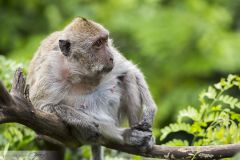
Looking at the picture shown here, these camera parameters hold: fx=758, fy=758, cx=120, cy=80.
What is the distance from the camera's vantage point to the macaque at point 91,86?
6438 millimetres

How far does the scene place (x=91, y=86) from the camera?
6816mm

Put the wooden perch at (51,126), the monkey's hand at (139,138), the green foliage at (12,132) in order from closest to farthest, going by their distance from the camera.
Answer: the wooden perch at (51,126) < the monkey's hand at (139,138) < the green foliage at (12,132)

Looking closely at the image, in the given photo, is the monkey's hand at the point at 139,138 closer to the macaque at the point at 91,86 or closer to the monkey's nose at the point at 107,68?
the macaque at the point at 91,86

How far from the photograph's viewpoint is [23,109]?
17.9 ft

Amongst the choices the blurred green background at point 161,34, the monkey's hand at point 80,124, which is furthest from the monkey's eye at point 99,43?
the blurred green background at point 161,34

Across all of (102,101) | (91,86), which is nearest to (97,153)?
(102,101)

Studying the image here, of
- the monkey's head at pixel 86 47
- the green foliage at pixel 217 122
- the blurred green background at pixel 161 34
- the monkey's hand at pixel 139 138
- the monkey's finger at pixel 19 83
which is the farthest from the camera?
the blurred green background at pixel 161 34

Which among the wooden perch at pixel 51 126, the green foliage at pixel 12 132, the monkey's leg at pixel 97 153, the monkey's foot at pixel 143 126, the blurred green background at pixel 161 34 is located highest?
the blurred green background at pixel 161 34

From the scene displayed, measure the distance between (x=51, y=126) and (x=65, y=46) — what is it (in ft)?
3.47

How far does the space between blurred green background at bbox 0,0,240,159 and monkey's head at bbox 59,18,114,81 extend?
5.62 m

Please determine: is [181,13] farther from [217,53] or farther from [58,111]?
[58,111]

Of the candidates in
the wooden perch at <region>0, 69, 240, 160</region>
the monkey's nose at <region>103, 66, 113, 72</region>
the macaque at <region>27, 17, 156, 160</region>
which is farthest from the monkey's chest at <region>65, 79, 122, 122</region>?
the wooden perch at <region>0, 69, 240, 160</region>

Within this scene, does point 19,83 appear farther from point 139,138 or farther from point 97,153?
point 97,153

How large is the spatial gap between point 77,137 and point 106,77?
694 millimetres
